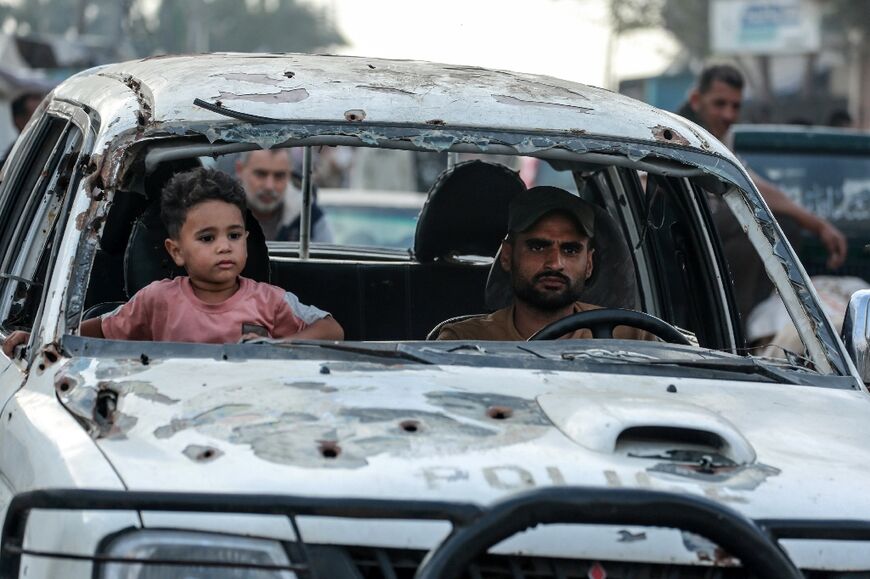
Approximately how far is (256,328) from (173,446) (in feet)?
3.34

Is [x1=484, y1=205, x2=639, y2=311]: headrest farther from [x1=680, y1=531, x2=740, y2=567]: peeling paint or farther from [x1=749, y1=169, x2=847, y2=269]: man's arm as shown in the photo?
[x1=749, y1=169, x2=847, y2=269]: man's arm

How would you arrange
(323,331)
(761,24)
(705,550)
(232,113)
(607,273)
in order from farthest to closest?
1. (761,24)
2. (607,273)
3. (323,331)
4. (232,113)
5. (705,550)

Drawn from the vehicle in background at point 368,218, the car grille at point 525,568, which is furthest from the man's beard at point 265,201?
the car grille at point 525,568

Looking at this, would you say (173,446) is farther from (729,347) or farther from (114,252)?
(729,347)

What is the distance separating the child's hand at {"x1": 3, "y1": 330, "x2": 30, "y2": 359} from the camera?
12.3 feet

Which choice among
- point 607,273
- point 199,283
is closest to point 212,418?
point 199,283

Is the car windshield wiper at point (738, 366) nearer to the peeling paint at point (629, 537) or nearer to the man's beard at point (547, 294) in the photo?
the peeling paint at point (629, 537)

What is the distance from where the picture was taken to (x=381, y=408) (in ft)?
10.2

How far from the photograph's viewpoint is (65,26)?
9112 centimetres

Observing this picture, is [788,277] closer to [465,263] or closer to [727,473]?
[727,473]

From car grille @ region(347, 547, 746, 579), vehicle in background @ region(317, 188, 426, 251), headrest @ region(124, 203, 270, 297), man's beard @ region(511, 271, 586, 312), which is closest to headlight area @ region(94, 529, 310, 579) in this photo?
car grille @ region(347, 547, 746, 579)

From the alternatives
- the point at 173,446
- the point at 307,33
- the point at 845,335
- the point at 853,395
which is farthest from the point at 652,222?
the point at 307,33

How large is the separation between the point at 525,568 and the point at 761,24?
154 feet

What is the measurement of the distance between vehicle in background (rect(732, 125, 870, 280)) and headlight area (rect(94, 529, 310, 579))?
766cm
